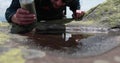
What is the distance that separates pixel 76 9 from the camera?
6.21 m

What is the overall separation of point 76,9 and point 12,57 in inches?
138

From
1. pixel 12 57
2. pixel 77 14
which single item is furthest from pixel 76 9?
pixel 12 57

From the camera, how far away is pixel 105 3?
574 cm

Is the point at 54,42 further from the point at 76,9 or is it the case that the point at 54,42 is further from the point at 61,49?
the point at 76,9

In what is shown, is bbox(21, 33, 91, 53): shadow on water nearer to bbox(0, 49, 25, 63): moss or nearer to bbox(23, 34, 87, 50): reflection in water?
bbox(23, 34, 87, 50): reflection in water

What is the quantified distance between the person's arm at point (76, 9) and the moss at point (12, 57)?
2.81m

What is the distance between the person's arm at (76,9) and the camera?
570cm

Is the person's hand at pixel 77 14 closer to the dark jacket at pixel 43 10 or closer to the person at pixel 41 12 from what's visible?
the person at pixel 41 12

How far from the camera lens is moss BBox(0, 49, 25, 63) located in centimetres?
276

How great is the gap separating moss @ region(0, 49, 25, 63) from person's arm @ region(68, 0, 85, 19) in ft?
9.23

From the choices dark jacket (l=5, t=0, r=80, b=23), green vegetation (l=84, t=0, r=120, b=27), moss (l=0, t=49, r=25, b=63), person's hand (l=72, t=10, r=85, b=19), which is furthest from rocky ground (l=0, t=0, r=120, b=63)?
person's hand (l=72, t=10, r=85, b=19)

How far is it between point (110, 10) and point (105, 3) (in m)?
0.65

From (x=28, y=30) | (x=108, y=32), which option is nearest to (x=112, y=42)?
(x=108, y=32)

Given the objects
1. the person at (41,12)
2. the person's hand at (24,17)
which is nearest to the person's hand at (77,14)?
the person at (41,12)
